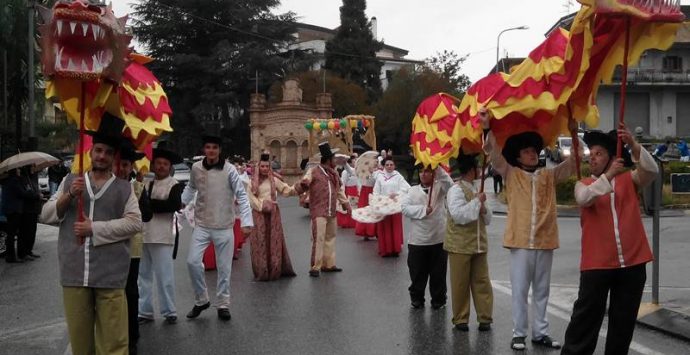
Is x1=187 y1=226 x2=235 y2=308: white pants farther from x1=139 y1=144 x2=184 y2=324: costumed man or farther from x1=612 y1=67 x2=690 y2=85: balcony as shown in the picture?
x1=612 y1=67 x2=690 y2=85: balcony

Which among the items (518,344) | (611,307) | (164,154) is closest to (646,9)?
(611,307)

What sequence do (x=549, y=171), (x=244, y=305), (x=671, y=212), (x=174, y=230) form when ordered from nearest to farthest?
1. (x=549, y=171)
2. (x=174, y=230)
3. (x=244, y=305)
4. (x=671, y=212)

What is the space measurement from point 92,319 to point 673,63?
59.5m

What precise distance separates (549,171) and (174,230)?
12.8ft

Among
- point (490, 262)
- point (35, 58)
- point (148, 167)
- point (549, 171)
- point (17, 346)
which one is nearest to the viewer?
point (549, 171)

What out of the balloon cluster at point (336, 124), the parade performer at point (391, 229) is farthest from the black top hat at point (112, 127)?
the balloon cluster at point (336, 124)

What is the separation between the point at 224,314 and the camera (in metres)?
7.79

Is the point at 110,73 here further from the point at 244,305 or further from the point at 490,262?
the point at 490,262

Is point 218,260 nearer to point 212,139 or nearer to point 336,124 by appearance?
point 212,139

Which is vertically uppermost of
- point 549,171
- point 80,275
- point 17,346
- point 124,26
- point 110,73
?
point 124,26

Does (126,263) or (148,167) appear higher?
(148,167)

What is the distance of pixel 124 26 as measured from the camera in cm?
549

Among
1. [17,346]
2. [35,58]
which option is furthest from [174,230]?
[35,58]

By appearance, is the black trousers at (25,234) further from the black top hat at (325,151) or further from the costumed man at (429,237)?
the costumed man at (429,237)
